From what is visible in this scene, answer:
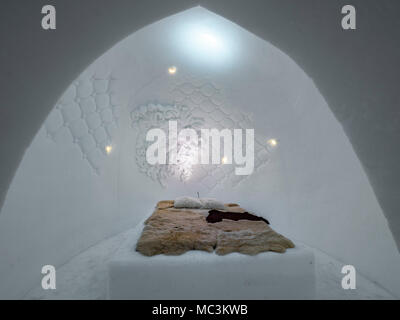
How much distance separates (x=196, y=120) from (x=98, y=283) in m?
3.17

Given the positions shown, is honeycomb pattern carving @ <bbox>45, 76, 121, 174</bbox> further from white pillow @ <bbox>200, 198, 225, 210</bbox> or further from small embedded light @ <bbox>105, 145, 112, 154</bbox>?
white pillow @ <bbox>200, 198, 225, 210</bbox>

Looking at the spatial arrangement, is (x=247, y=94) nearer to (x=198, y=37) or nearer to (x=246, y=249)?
(x=198, y=37)

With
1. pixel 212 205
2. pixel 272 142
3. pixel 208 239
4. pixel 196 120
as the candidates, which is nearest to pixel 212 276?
pixel 208 239

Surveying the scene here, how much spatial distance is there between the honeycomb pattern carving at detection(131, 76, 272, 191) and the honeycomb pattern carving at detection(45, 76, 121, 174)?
25.9 inches

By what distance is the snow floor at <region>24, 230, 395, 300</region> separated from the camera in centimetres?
185

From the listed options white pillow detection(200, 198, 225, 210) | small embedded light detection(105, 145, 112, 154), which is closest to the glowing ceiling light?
small embedded light detection(105, 145, 112, 154)

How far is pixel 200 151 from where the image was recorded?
15.0 ft

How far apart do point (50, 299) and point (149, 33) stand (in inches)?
115

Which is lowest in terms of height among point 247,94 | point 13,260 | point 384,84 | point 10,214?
point 13,260

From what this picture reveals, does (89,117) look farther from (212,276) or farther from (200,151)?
(212,276)

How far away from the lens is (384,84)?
1256mm

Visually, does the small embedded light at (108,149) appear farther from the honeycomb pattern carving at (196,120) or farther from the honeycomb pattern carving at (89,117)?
the honeycomb pattern carving at (196,120)
